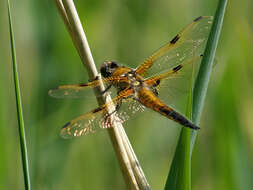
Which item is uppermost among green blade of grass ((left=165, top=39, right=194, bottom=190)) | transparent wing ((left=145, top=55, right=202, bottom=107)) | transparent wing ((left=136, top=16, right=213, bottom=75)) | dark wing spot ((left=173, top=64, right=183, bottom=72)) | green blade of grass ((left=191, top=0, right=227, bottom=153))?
transparent wing ((left=136, top=16, right=213, bottom=75))

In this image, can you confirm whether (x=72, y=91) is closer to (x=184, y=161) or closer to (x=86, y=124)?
(x=86, y=124)

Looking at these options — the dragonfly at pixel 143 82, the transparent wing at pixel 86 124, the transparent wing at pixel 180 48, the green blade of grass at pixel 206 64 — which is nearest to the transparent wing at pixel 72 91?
the dragonfly at pixel 143 82

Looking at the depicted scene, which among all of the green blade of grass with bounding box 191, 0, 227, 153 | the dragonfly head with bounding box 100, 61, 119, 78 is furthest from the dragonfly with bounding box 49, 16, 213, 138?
the green blade of grass with bounding box 191, 0, 227, 153

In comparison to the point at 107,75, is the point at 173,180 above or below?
below

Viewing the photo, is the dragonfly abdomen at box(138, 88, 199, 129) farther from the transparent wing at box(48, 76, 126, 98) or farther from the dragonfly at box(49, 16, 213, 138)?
the transparent wing at box(48, 76, 126, 98)

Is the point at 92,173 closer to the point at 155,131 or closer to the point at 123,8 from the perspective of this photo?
the point at 155,131

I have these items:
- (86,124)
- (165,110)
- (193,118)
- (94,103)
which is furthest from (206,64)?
(94,103)

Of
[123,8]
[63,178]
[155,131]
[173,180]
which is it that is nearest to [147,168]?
[155,131]
